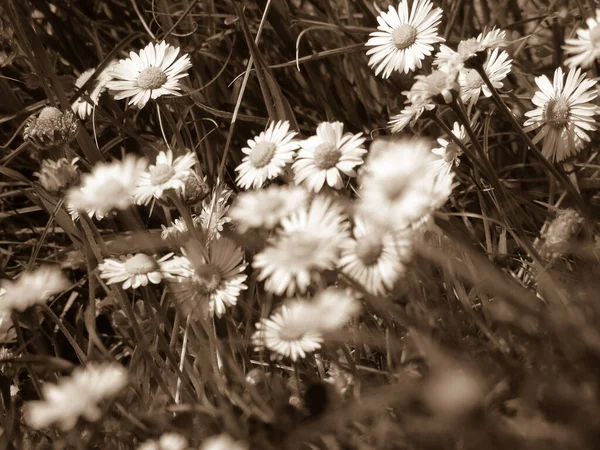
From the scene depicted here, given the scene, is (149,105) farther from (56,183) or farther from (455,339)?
(455,339)

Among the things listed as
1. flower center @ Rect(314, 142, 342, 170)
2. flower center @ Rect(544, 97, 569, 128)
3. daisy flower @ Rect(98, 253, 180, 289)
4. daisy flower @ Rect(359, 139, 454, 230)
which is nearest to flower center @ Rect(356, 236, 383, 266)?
daisy flower @ Rect(359, 139, 454, 230)

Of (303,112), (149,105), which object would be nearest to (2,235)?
(149,105)

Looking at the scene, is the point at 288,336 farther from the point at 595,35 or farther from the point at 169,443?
the point at 595,35

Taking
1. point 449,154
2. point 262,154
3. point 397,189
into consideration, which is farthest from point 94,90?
point 397,189

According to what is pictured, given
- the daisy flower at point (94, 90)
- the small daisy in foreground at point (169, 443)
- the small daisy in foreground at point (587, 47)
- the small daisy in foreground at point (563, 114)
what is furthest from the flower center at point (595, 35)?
the daisy flower at point (94, 90)

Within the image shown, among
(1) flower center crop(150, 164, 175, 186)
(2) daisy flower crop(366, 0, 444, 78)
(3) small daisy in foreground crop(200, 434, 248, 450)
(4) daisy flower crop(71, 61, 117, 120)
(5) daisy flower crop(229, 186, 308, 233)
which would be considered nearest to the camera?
(3) small daisy in foreground crop(200, 434, 248, 450)

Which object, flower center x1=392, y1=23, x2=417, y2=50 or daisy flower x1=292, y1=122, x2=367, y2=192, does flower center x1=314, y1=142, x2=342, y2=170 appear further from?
flower center x1=392, y1=23, x2=417, y2=50
